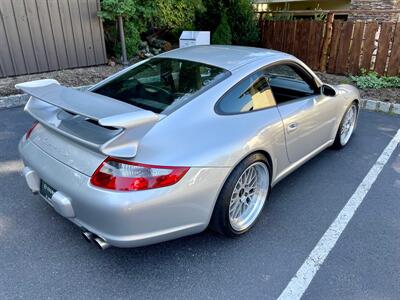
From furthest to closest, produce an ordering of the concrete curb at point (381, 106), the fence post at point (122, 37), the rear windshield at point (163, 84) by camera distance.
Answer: the fence post at point (122, 37) → the concrete curb at point (381, 106) → the rear windshield at point (163, 84)

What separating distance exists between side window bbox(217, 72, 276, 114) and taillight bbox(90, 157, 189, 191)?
740mm

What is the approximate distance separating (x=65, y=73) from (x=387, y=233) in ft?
22.6

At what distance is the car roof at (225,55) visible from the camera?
276 cm

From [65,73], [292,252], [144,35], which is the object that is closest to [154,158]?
[292,252]

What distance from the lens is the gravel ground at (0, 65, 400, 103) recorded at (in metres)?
6.33

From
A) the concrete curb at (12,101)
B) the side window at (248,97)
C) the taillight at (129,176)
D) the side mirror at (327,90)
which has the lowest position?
the concrete curb at (12,101)

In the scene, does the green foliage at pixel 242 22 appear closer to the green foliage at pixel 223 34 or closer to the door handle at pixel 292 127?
the green foliage at pixel 223 34

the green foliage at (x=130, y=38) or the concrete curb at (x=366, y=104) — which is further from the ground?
the green foliage at (x=130, y=38)

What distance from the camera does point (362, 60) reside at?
770cm

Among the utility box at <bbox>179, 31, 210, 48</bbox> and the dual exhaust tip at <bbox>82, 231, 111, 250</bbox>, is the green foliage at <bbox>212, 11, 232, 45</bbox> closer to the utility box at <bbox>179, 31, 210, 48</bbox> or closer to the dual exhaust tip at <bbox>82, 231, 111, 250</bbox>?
the utility box at <bbox>179, 31, 210, 48</bbox>

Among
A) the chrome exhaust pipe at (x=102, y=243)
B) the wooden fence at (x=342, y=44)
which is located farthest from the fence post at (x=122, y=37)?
the chrome exhaust pipe at (x=102, y=243)

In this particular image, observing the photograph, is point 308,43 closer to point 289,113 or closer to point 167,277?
point 289,113

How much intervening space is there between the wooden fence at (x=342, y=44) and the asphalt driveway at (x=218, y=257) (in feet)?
17.3

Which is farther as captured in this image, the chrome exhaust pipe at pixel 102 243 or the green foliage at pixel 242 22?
the green foliage at pixel 242 22
